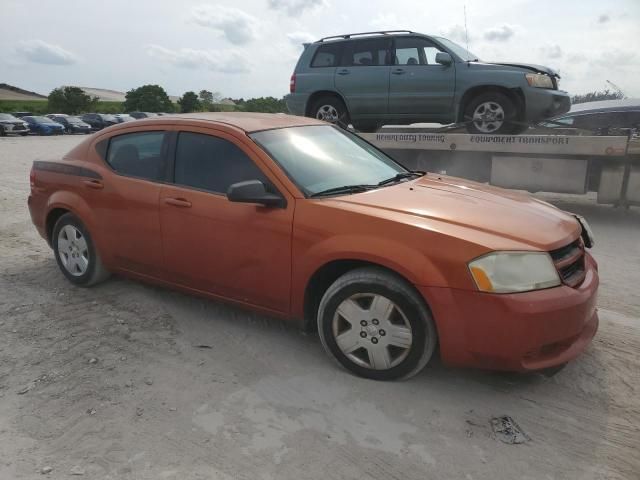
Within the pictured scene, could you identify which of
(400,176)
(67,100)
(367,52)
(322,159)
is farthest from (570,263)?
(67,100)

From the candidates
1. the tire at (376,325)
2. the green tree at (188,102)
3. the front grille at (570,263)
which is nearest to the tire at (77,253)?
the tire at (376,325)

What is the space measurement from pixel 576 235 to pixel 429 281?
3.53 feet

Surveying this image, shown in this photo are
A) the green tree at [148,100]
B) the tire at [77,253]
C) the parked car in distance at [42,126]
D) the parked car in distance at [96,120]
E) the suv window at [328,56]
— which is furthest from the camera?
the green tree at [148,100]

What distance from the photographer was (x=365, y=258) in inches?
120

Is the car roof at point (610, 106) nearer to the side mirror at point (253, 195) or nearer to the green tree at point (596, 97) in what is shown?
the green tree at point (596, 97)

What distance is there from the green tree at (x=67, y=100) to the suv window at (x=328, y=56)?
64749 millimetres

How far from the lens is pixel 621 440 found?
2.61m

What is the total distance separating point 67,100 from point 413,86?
66375mm

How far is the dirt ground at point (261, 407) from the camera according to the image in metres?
2.47

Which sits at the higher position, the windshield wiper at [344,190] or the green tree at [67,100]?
the green tree at [67,100]

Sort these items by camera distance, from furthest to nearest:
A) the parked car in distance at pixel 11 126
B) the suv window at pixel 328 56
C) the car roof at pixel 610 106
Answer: the parked car in distance at pixel 11 126 → the car roof at pixel 610 106 → the suv window at pixel 328 56

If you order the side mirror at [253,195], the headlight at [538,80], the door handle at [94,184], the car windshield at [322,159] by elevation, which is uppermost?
the headlight at [538,80]

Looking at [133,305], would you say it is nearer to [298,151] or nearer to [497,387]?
[298,151]

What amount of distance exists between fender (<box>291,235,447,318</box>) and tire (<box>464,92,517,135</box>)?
5.56 m
